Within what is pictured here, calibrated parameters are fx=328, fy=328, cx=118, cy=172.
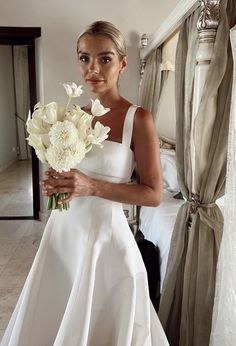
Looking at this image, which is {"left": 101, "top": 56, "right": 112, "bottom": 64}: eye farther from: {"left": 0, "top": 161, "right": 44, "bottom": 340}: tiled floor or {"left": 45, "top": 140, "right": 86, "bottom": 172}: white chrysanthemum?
{"left": 0, "top": 161, "right": 44, "bottom": 340}: tiled floor

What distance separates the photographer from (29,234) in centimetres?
345

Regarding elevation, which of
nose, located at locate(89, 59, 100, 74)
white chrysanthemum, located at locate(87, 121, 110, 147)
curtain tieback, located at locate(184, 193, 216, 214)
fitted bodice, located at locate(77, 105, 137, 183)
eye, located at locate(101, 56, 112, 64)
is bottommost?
curtain tieback, located at locate(184, 193, 216, 214)

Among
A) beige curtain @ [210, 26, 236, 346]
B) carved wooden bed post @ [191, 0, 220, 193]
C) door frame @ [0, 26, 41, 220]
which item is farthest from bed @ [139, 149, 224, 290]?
door frame @ [0, 26, 41, 220]

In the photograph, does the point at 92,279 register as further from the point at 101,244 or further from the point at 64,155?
the point at 64,155

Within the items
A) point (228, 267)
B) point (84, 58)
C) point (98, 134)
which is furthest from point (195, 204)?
point (84, 58)

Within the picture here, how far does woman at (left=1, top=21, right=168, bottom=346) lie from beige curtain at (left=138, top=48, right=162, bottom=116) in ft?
6.50

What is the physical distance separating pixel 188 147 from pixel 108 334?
82 centimetres

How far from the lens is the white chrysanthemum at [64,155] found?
0.93 meters

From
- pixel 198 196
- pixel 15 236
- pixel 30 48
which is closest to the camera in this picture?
pixel 198 196

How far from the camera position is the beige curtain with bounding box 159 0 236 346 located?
1.24 m

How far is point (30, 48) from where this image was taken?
355 centimetres

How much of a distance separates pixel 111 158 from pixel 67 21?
2834mm

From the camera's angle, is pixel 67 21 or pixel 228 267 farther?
pixel 67 21

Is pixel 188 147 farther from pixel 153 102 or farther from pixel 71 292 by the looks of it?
pixel 153 102
